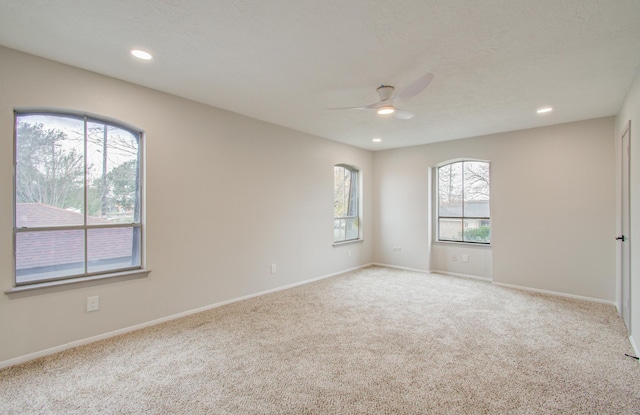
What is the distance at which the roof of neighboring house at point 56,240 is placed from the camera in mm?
2590

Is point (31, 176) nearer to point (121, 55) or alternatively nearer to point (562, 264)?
point (121, 55)

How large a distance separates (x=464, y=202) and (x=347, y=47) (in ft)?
14.3

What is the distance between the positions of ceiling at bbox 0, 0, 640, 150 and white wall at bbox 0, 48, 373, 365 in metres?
0.27

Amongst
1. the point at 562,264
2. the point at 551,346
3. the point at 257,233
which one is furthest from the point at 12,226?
the point at 562,264

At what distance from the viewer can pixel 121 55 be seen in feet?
8.34

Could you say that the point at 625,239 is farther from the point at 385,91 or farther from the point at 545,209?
the point at 385,91

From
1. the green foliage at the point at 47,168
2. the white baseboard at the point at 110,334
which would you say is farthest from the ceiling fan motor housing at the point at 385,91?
the white baseboard at the point at 110,334

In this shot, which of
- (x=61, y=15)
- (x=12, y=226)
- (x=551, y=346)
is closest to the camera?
(x=61, y=15)

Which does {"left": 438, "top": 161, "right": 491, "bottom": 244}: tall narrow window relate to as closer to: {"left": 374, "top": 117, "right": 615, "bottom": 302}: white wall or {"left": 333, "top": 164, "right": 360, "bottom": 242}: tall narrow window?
{"left": 374, "top": 117, "right": 615, "bottom": 302}: white wall

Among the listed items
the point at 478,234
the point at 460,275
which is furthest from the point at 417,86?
the point at 460,275

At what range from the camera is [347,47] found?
235cm

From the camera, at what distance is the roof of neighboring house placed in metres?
2.59

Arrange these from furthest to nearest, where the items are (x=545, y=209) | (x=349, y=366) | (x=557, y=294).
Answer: (x=545, y=209) → (x=557, y=294) → (x=349, y=366)

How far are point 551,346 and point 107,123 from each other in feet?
15.7
